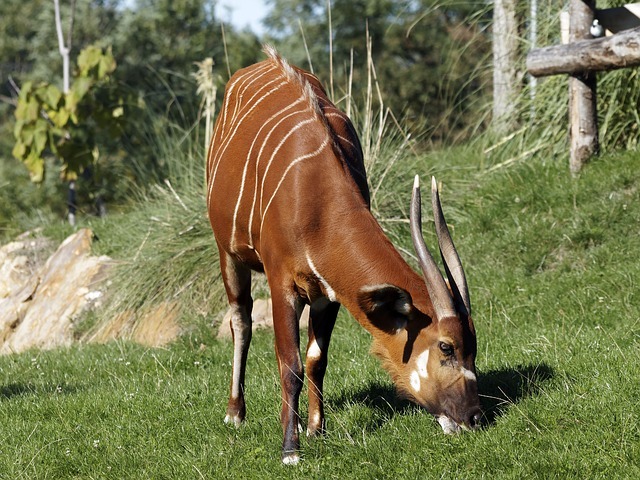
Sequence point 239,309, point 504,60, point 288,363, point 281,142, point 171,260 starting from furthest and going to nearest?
point 504,60 → point 171,260 → point 239,309 → point 281,142 → point 288,363

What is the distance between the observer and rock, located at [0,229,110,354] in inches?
379

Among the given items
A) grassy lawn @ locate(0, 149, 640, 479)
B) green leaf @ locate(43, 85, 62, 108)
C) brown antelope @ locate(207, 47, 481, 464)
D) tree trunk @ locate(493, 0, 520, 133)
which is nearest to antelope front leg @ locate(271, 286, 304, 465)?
brown antelope @ locate(207, 47, 481, 464)

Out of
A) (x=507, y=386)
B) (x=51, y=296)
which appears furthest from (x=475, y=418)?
(x=51, y=296)

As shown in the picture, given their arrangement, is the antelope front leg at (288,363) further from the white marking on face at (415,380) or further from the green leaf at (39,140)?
the green leaf at (39,140)

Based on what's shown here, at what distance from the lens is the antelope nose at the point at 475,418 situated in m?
4.72

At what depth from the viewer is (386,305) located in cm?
469

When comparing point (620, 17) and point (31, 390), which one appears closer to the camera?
point (31, 390)

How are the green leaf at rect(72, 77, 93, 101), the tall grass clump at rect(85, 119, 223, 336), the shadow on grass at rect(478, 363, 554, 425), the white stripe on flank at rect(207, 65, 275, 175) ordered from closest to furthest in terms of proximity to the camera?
the shadow on grass at rect(478, 363, 554, 425) → the white stripe on flank at rect(207, 65, 275, 175) → the tall grass clump at rect(85, 119, 223, 336) → the green leaf at rect(72, 77, 93, 101)

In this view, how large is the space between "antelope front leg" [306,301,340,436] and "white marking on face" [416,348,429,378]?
27.9 inches

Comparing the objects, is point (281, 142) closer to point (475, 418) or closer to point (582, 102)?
point (475, 418)

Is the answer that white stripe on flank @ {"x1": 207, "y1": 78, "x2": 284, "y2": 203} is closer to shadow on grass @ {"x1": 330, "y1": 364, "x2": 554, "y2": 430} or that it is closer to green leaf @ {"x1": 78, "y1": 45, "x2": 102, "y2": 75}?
shadow on grass @ {"x1": 330, "y1": 364, "x2": 554, "y2": 430}

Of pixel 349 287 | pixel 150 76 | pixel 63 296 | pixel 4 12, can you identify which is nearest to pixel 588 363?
pixel 349 287

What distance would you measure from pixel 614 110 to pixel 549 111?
28.8 inches

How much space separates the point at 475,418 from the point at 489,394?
2.53 ft
